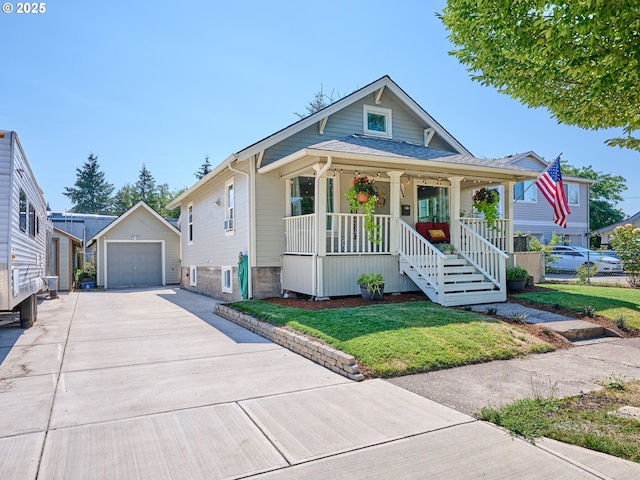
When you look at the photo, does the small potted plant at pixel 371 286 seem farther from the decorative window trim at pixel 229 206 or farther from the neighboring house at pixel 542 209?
the neighboring house at pixel 542 209

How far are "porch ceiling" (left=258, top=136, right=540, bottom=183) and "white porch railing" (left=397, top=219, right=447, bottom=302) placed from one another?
4.72ft

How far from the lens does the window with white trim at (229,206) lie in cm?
1218

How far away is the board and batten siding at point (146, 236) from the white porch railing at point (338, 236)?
41.6ft

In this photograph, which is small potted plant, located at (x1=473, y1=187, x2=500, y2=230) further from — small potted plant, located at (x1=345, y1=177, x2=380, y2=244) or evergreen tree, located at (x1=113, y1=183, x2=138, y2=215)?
evergreen tree, located at (x1=113, y1=183, x2=138, y2=215)

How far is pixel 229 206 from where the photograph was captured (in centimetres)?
1265

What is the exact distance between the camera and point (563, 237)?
26578 millimetres

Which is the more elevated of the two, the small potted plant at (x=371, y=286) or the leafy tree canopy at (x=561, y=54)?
the leafy tree canopy at (x=561, y=54)

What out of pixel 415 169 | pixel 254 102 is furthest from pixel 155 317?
pixel 254 102

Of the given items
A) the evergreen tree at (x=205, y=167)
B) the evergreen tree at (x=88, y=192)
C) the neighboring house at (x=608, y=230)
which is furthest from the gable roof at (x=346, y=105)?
the evergreen tree at (x=88, y=192)

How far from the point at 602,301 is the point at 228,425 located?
9.26 meters

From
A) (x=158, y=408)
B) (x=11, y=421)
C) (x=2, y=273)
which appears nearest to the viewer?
(x=11, y=421)

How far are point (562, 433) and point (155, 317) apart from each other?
8.71 m

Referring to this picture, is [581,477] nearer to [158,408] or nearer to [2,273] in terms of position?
[158,408]

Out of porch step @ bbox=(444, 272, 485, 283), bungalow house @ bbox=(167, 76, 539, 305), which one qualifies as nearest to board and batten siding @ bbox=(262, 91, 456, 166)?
bungalow house @ bbox=(167, 76, 539, 305)
